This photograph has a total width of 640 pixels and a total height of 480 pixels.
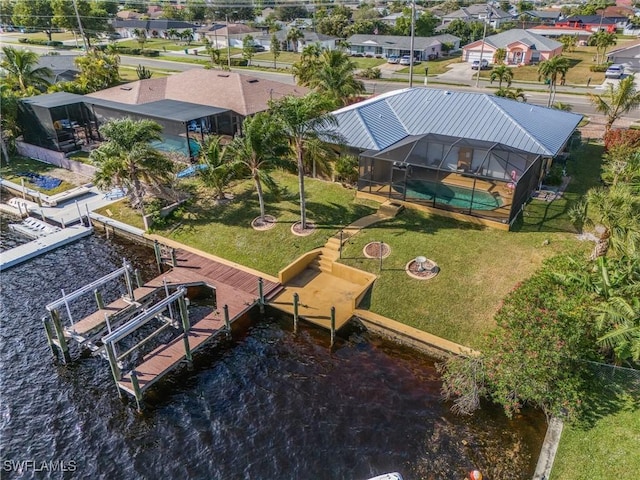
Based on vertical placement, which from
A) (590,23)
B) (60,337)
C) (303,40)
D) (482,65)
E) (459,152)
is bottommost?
(60,337)

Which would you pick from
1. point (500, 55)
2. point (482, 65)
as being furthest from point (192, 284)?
point (482, 65)

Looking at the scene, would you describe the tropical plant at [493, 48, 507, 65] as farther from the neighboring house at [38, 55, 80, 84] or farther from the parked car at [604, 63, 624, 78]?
the neighboring house at [38, 55, 80, 84]

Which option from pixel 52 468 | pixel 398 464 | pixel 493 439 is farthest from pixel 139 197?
pixel 493 439

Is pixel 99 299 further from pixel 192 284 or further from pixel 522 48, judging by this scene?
pixel 522 48

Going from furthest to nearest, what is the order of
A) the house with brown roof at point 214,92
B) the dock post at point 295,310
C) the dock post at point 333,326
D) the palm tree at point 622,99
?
the house with brown roof at point 214,92 < the palm tree at point 622,99 < the dock post at point 295,310 < the dock post at point 333,326

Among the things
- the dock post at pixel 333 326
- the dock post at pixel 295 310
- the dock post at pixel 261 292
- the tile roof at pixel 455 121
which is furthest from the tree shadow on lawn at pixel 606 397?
the tile roof at pixel 455 121

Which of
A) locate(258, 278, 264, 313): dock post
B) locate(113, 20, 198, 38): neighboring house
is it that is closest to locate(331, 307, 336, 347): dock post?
locate(258, 278, 264, 313): dock post

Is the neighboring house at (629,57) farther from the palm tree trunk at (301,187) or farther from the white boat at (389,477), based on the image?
the white boat at (389,477)
